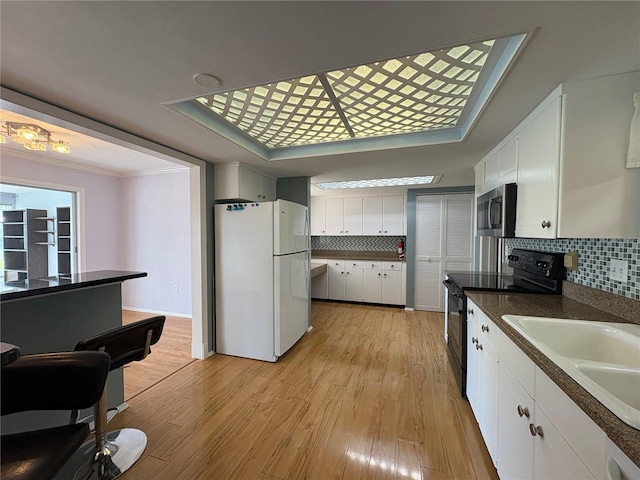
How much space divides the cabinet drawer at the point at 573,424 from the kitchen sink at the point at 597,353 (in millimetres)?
78

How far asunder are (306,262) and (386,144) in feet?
5.74

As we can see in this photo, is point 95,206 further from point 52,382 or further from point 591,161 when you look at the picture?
point 591,161

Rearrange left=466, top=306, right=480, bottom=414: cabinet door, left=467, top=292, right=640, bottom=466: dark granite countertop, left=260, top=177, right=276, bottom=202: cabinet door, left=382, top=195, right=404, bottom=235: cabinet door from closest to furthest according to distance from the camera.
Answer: left=467, top=292, right=640, bottom=466: dark granite countertop → left=466, top=306, right=480, bottom=414: cabinet door → left=260, top=177, right=276, bottom=202: cabinet door → left=382, top=195, right=404, bottom=235: cabinet door

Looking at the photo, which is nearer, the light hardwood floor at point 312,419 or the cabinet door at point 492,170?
the light hardwood floor at point 312,419

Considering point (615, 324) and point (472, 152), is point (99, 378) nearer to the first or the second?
point (615, 324)

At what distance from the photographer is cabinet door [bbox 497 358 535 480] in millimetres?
1044

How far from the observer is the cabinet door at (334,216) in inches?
202

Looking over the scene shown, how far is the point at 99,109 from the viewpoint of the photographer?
158 centimetres

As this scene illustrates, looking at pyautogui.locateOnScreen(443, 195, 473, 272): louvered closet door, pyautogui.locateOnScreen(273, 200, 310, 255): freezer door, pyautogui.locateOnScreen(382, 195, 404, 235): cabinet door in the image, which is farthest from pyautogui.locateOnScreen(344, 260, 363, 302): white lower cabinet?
→ pyautogui.locateOnScreen(273, 200, 310, 255): freezer door

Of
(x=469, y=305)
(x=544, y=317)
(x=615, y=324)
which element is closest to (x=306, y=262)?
(x=469, y=305)

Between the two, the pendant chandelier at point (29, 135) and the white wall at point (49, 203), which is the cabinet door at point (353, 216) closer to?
the pendant chandelier at point (29, 135)

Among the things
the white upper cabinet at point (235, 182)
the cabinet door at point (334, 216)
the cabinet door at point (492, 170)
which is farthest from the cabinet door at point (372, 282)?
the white upper cabinet at point (235, 182)

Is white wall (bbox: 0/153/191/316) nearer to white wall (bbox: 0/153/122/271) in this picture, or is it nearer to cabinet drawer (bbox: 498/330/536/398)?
white wall (bbox: 0/153/122/271)

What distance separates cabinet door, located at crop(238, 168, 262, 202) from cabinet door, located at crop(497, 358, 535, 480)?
2.68 meters
